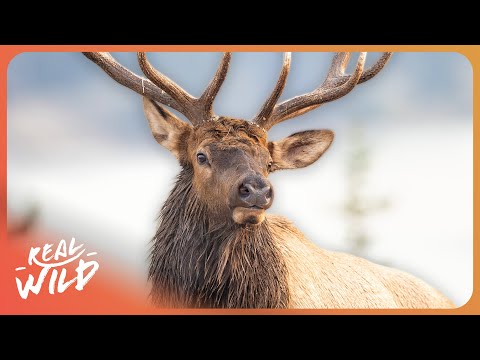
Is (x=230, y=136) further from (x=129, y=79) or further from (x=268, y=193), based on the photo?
(x=129, y=79)

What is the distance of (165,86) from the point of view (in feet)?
26.6

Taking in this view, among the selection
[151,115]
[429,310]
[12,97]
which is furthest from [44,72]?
[429,310]

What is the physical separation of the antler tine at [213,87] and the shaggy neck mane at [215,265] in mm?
659

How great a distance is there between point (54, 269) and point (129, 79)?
1653mm

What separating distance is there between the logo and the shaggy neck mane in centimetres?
62

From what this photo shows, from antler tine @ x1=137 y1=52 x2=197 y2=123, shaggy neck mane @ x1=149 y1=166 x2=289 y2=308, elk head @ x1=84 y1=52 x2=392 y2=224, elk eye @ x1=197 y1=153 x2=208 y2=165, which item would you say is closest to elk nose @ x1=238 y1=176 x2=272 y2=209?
elk head @ x1=84 y1=52 x2=392 y2=224

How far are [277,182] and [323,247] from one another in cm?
87

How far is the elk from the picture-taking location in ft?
25.5

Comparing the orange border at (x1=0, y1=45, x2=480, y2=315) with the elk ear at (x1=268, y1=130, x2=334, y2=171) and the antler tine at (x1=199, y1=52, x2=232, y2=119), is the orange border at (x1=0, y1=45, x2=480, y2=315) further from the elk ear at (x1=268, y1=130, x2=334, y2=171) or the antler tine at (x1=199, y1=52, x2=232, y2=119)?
the elk ear at (x1=268, y1=130, x2=334, y2=171)

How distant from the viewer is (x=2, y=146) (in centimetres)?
821

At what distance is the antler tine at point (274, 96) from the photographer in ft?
26.2

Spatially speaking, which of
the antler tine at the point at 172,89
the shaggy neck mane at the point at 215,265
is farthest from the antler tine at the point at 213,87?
the shaggy neck mane at the point at 215,265

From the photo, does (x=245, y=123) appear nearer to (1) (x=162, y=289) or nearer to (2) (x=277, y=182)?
(2) (x=277, y=182)
